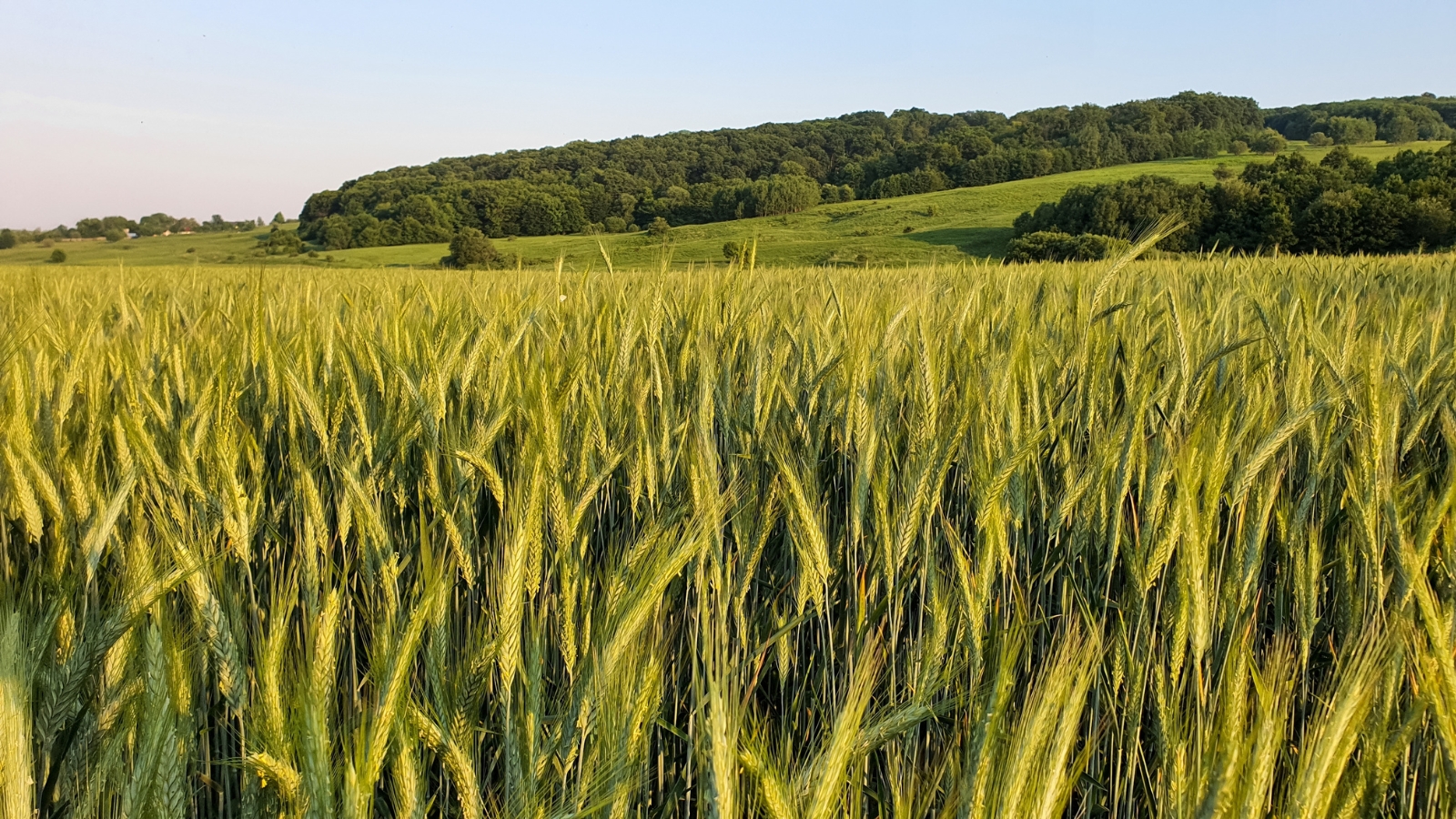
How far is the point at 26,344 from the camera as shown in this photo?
1.79 metres

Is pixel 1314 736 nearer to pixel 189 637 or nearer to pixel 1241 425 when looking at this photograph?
pixel 1241 425

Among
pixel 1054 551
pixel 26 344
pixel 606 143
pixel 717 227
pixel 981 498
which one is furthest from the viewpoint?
pixel 606 143

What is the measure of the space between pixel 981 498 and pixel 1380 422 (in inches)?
22.8

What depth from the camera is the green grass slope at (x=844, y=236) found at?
3831cm

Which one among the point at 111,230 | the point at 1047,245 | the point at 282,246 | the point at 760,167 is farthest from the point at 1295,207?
the point at 111,230

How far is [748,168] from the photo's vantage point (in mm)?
70750

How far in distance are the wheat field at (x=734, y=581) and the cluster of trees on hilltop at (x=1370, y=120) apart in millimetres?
74460

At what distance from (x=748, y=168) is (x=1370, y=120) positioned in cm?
4943

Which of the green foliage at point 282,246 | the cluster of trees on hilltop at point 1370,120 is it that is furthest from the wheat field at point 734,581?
the cluster of trees on hilltop at point 1370,120

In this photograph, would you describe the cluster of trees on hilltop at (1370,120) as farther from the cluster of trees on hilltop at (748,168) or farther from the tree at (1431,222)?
the tree at (1431,222)

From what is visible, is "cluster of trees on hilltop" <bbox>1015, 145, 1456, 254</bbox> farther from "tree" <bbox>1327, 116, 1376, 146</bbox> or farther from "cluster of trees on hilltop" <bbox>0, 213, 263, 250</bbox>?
"cluster of trees on hilltop" <bbox>0, 213, 263, 250</bbox>

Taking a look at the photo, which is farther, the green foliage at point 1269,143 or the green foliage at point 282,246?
the green foliage at point 1269,143

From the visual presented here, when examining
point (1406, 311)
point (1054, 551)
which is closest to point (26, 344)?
point (1054, 551)

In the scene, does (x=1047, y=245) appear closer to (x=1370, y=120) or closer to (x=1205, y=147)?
(x=1205, y=147)
